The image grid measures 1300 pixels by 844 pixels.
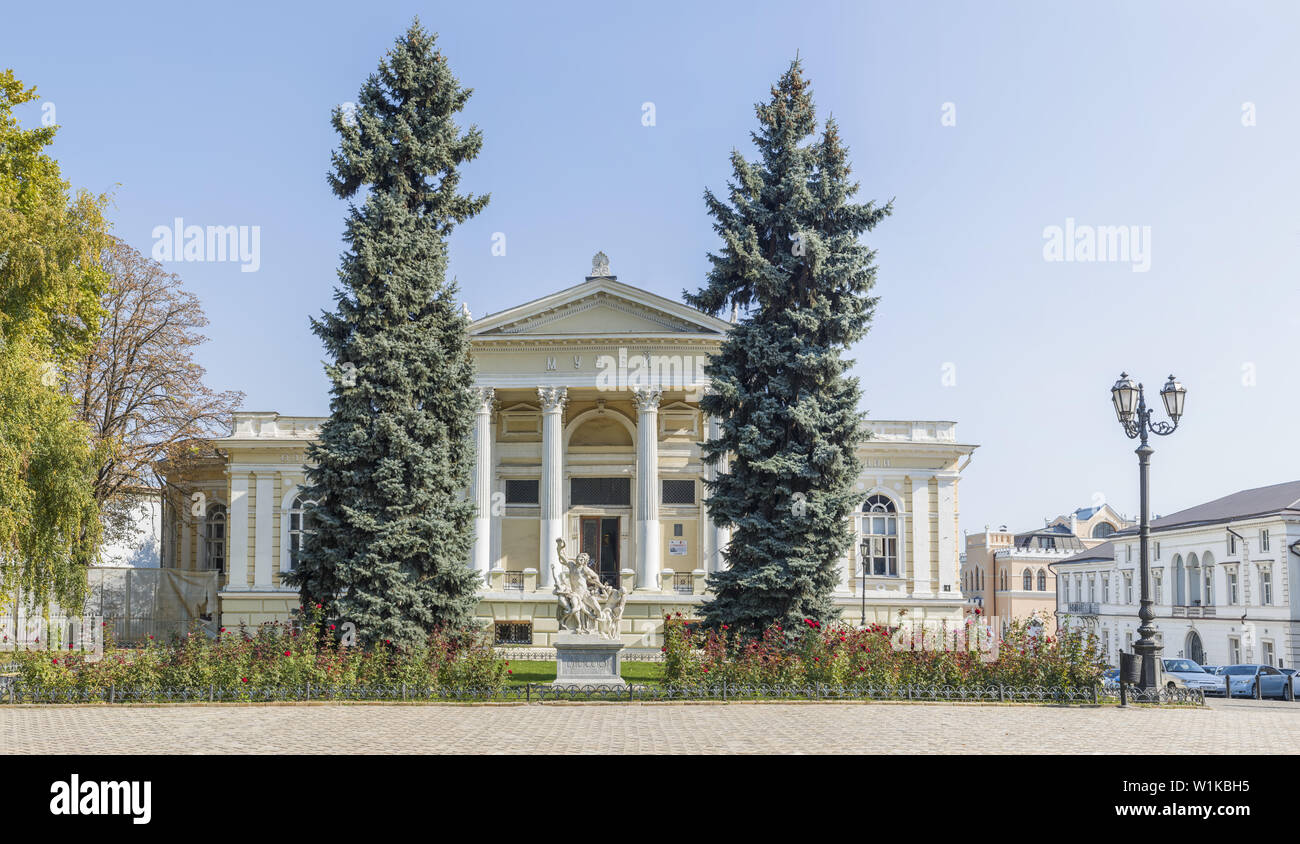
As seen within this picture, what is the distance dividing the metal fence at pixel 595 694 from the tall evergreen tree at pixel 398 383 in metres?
2.85

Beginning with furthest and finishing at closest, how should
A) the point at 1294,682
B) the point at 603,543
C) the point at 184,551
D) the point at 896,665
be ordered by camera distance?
the point at 184,551
the point at 603,543
the point at 1294,682
the point at 896,665

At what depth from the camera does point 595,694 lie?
17938 mm

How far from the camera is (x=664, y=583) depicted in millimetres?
34188

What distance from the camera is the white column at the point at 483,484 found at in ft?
110

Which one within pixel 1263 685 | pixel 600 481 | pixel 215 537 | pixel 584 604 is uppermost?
pixel 600 481

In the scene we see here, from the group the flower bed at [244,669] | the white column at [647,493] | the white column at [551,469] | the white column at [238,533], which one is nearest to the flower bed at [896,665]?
the flower bed at [244,669]

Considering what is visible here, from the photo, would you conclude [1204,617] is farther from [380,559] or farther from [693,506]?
[380,559]

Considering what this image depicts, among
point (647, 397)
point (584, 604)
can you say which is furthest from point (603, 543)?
point (584, 604)

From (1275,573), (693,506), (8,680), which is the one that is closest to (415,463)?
(8,680)

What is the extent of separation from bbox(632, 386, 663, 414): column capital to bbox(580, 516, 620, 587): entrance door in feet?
19.8

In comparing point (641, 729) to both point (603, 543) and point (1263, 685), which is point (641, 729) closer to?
point (603, 543)

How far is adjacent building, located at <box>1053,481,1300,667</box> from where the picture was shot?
49094mm

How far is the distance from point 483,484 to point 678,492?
7.59 meters

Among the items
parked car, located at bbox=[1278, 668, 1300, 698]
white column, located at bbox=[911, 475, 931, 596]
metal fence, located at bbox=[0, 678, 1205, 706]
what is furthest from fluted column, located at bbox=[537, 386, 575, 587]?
parked car, located at bbox=[1278, 668, 1300, 698]
